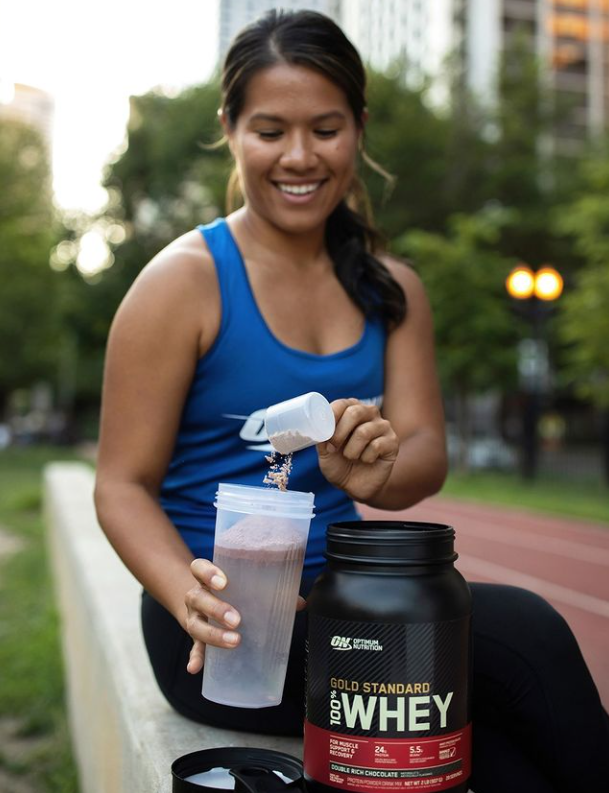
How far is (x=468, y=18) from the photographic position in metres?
58.4

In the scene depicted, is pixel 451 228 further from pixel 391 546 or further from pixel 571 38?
pixel 571 38

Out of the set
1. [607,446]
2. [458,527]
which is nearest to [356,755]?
[458,527]

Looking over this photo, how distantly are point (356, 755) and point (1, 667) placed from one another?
4.35m

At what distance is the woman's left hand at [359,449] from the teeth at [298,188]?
2.48ft

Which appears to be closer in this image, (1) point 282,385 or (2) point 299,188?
(1) point 282,385

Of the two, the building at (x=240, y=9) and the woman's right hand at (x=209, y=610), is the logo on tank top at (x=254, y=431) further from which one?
A: the building at (x=240, y=9)

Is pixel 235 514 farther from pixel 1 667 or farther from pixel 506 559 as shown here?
pixel 506 559

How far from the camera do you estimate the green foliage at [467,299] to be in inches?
823

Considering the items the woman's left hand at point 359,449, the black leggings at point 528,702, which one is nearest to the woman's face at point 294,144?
the woman's left hand at point 359,449

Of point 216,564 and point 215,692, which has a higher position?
point 216,564

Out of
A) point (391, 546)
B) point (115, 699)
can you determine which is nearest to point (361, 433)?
point (391, 546)

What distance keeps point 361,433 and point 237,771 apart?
0.52 m

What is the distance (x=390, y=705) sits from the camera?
4.10ft

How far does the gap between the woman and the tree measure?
18739 mm
